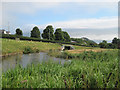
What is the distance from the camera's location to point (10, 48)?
43.5 ft

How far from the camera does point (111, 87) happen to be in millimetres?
3002

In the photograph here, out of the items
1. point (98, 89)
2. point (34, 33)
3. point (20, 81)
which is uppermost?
point (34, 33)

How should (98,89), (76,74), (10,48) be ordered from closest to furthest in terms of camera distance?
(98,89) < (76,74) < (10,48)

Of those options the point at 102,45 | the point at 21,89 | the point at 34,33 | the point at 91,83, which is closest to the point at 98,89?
the point at 91,83

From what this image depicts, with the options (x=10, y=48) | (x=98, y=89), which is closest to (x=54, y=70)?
(x=98, y=89)

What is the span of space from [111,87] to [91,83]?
20.2 inches

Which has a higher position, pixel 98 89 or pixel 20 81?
pixel 20 81

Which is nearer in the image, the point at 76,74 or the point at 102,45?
the point at 76,74

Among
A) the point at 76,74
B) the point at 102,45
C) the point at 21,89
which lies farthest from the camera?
the point at 102,45

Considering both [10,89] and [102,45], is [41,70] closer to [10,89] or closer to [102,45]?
[10,89]

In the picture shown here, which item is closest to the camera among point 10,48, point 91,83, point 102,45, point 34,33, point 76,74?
point 91,83

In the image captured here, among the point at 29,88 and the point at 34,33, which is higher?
the point at 34,33

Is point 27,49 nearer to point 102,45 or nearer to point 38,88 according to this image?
point 38,88

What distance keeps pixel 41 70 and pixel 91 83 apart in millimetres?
1960
